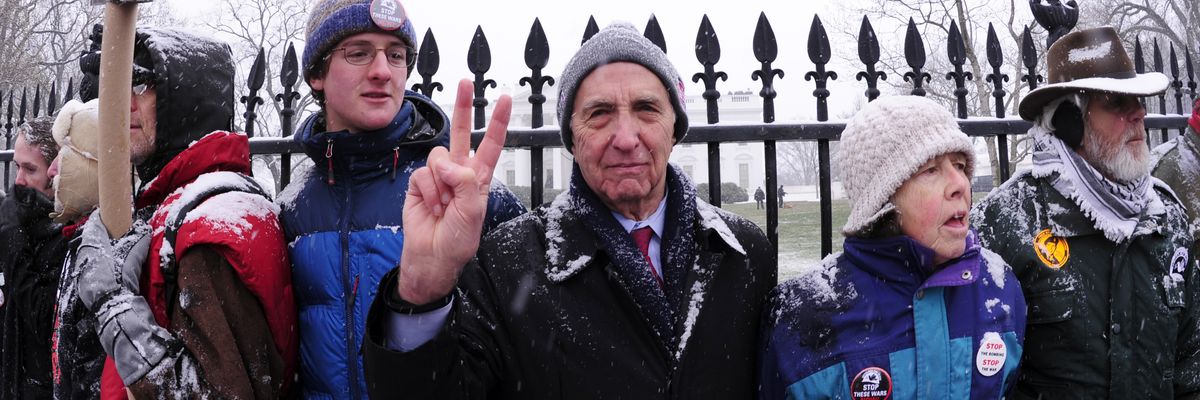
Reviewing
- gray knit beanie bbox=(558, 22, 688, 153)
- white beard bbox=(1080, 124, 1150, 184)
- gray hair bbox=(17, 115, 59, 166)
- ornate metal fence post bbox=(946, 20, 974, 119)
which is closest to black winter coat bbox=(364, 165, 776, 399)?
gray knit beanie bbox=(558, 22, 688, 153)

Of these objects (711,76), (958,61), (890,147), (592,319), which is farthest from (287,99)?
(958,61)

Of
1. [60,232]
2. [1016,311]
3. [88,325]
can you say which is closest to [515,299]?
[88,325]

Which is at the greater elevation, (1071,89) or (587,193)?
(1071,89)

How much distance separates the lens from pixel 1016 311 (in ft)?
7.77

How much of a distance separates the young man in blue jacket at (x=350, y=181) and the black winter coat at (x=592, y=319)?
40cm

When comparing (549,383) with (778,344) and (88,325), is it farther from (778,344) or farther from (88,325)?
(88,325)

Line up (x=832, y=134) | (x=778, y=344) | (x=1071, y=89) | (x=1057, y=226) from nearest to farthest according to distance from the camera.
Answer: (x=778, y=344) → (x=1057, y=226) → (x=1071, y=89) → (x=832, y=134)

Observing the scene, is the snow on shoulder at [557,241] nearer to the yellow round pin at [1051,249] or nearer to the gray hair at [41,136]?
the yellow round pin at [1051,249]

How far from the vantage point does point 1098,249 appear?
2748 mm

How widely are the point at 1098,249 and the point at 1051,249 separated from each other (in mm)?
176

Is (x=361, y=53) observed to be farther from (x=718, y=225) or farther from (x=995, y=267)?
(x=995, y=267)

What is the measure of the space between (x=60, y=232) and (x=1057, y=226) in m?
4.51

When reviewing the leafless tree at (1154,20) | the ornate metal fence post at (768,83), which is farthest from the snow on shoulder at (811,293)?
the leafless tree at (1154,20)

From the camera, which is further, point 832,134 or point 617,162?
point 832,134
